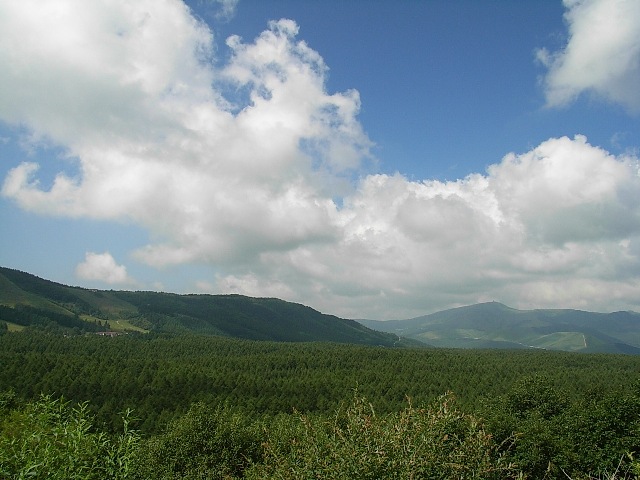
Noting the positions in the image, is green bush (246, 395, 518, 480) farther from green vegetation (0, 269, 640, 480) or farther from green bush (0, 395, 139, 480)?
green bush (0, 395, 139, 480)

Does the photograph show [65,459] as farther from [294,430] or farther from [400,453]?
[294,430]

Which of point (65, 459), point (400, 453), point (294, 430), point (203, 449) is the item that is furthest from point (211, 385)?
point (400, 453)

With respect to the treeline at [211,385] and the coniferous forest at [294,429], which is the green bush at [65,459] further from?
the treeline at [211,385]

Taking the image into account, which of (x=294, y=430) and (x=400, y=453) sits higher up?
(x=400, y=453)

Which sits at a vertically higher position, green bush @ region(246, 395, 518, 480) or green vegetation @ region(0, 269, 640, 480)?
green bush @ region(246, 395, 518, 480)

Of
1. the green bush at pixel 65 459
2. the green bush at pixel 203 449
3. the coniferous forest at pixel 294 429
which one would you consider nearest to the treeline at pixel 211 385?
the coniferous forest at pixel 294 429

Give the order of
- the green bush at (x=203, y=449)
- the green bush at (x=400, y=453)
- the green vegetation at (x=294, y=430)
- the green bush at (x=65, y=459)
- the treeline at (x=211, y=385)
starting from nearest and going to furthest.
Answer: the green bush at (x=400, y=453) → the green vegetation at (x=294, y=430) → the green bush at (x=65, y=459) → the green bush at (x=203, y=449) → the treeline at (x=211, y=385)

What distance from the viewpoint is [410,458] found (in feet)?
38.7

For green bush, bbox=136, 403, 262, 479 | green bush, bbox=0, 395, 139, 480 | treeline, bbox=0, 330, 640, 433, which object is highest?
green bush, bbox=0, 395, 139, 480

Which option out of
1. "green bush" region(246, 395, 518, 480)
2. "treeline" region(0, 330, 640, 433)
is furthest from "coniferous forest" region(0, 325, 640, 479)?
"treeline" region(0, 330, 640, 433)

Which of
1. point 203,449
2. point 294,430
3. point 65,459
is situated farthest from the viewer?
point 294,430

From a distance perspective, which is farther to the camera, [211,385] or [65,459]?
[211,385]

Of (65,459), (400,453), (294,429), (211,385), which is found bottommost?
(211,385)

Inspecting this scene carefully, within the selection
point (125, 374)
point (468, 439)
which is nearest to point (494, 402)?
point (468, 439)
